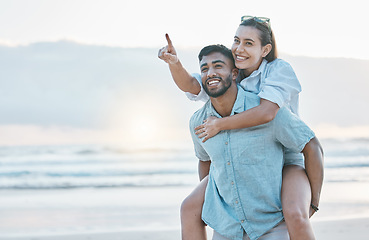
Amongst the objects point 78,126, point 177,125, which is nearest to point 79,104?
point 78,126

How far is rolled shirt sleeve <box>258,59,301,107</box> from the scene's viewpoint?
3240 mm

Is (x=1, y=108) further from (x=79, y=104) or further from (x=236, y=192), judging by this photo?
(x=236, y=192)

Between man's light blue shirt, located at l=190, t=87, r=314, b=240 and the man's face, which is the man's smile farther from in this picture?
man's light blue shirt, located at l=190, t=87, r=314, b=240

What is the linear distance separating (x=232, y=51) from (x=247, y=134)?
0.53 metres

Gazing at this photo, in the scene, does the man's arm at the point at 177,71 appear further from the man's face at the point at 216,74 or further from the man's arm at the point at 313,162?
the man's arm at the point at 313,162

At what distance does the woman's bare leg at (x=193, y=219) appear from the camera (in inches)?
138

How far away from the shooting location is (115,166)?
653 inches

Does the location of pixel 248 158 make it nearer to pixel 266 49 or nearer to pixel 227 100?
pixel 227 100

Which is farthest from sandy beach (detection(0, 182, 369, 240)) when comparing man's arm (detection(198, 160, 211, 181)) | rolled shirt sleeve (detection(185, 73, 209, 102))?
rolled shirt sleeve (detection(185, 73, 209, 102))

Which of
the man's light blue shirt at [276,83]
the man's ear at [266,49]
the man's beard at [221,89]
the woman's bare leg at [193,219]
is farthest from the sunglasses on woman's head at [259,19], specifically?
the woman's bare leg at [193,219]

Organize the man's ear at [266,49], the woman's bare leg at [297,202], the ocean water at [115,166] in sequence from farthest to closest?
the ocean water at [115,166] → the man's ear at [266,49] → the woman's bare leg at [297,202]

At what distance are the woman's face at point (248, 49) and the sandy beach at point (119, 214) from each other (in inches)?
156

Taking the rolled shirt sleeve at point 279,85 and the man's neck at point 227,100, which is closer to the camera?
the rolled shirt sleeve at point 279,85

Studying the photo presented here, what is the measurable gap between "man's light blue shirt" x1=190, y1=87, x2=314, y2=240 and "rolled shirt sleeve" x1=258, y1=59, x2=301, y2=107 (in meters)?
0.09
